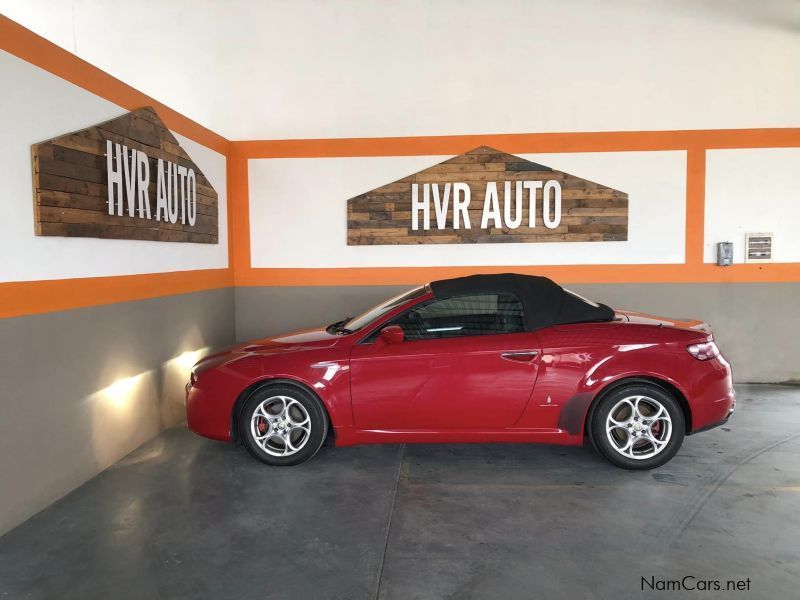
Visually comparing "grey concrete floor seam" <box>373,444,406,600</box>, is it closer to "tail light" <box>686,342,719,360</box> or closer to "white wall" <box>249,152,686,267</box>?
"tail light" <box>686,342,719,360</box>

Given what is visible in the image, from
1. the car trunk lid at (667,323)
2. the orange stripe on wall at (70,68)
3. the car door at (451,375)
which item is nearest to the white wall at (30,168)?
the orange stripe on wall at (70,68)

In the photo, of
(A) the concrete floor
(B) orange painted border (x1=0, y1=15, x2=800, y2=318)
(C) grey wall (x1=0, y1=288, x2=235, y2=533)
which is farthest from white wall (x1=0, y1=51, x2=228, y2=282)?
(B) orange painted border (x1=0, y1=15, x2=800, y2=318)

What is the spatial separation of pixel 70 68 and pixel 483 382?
3622 mm

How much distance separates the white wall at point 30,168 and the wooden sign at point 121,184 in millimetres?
66

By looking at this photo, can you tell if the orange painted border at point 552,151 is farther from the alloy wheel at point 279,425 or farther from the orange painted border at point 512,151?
the alloy wheel at point 279,425

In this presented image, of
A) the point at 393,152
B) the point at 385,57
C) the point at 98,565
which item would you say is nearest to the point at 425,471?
the point at 98,565

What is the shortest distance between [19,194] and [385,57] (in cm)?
472

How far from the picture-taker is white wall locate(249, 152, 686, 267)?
6414 millimetres

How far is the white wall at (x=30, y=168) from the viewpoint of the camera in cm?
321

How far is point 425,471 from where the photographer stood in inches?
156

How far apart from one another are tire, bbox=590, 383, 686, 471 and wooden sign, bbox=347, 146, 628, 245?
298 cm

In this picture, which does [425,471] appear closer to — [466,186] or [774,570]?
[774,570]

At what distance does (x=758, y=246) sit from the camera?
6.36 m

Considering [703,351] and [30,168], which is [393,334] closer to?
[703,351]
